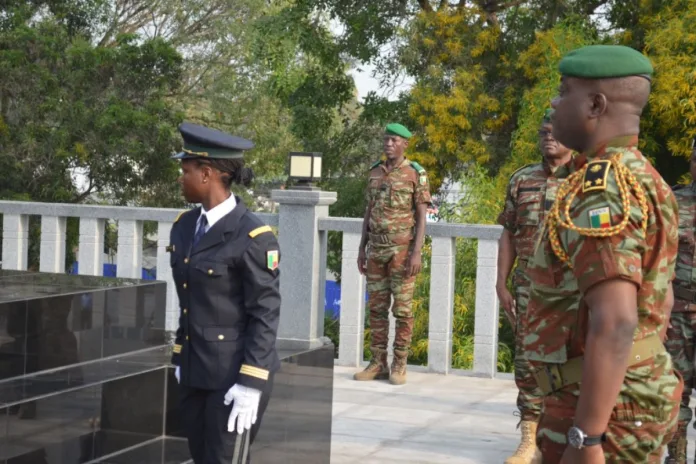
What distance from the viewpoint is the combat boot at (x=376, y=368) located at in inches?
356

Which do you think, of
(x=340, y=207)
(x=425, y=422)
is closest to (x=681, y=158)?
(x=340, y=207)

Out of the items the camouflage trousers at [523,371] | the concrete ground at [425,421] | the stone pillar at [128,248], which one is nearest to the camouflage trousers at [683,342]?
the camouflage trousers at [523,371]

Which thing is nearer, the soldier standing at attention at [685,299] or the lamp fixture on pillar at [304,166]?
the soldier standing at attention at [685,299]

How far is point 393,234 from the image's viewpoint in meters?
8.73

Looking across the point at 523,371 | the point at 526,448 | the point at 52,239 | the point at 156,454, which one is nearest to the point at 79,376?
the point at 156,454

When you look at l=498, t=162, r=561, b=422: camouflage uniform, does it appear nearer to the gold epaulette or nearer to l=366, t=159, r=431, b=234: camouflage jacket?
the gold epaulette

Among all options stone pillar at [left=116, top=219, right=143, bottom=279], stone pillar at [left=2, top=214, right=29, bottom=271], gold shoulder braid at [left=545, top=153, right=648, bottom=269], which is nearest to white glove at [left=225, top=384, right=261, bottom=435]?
gold shoulder braid at [left=545, top=153, right=648, bottom=269]

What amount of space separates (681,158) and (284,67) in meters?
5.93

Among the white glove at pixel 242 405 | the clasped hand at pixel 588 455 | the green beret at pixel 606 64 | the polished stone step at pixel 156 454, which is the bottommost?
the polished stone step at pixel 156 454

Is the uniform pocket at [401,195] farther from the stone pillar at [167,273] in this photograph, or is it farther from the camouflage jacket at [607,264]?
the camouflage jacket at [607,264]

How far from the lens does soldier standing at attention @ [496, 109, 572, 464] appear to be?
6.05 meters

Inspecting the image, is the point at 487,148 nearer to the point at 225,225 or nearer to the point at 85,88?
the point at 85,88

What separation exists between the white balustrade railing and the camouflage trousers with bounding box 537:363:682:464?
5230 mm

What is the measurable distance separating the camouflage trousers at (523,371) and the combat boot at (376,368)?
2.70 metres
